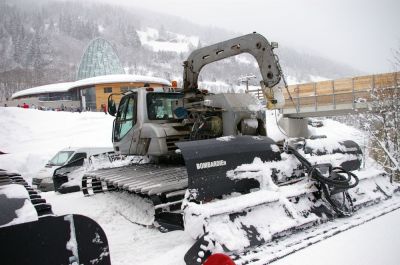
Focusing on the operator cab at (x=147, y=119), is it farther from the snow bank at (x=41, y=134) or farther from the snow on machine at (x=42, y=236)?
the snow bank at (x=41, y=134)

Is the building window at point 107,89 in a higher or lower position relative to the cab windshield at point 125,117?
higher

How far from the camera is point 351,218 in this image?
4.50m

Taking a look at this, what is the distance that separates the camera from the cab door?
24.4ft

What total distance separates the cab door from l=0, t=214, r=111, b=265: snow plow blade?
4863 millimetres

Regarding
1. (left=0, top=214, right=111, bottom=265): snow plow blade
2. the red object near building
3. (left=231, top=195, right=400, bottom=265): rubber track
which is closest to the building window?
(left=231, top=195, right=400, bottom=265): rubber track

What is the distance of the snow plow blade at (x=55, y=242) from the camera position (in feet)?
6.96

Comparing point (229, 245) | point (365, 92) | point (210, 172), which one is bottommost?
point (229, 245)

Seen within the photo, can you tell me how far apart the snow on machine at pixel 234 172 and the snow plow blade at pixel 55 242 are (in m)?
1.13

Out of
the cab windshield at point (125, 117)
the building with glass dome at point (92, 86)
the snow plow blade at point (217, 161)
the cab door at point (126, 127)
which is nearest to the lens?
the snow plow blade at point (217, 161)

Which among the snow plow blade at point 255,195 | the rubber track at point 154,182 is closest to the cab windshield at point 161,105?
the rubber track at point 154,182

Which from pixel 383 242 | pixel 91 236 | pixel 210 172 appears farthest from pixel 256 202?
pixel 91 236

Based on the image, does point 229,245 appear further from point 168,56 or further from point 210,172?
point 168,56

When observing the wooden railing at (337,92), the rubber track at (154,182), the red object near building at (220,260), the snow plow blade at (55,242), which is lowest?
the red object near building at (220,260)

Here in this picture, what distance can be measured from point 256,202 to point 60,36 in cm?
19247
